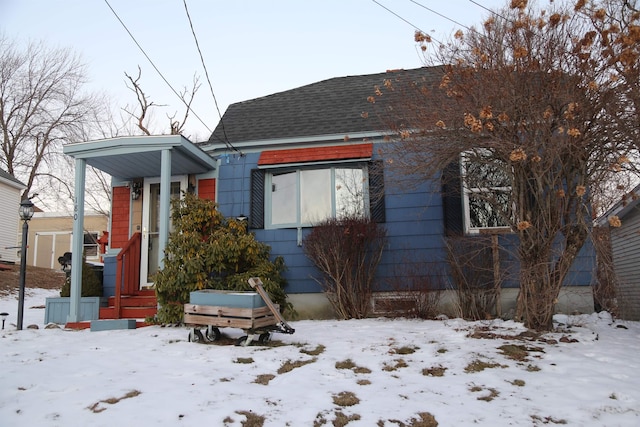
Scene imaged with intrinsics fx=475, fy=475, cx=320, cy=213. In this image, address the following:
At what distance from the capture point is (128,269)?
8258 millimetres

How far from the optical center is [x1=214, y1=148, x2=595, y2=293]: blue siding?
7360 millimetres

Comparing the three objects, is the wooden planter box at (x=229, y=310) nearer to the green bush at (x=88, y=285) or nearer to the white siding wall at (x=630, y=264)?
the green bush at (x=88, y=285)

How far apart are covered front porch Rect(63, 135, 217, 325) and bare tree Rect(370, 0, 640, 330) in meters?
3.78

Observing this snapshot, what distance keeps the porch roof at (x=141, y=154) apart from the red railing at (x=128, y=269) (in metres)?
1.29

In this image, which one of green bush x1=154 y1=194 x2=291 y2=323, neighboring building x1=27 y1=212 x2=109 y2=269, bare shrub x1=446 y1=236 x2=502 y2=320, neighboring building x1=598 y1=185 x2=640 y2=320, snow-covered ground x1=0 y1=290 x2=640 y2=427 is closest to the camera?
snow-covered ground x1=0 y1=290 x2=640 y2=427

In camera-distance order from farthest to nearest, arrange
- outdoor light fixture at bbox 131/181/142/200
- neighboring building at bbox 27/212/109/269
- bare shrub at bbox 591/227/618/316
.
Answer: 1. neighboring building at bbox 27/212/109/269
2. outdoor light fixture at bbox 131/181/142/200
3. bare shrub at bbox 591/227/618/316

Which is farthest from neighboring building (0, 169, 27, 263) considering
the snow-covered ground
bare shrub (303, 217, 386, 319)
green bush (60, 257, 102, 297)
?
bare shrub (303, 217, 386, 319)

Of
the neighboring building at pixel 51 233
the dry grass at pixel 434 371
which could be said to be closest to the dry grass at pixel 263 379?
the dry grass at pixel 434 371

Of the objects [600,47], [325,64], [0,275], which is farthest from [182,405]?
[0,275]

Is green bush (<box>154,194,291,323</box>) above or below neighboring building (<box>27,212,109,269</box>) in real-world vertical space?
below

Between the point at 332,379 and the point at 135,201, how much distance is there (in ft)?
20.9

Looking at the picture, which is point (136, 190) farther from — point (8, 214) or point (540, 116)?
point (8, 214)

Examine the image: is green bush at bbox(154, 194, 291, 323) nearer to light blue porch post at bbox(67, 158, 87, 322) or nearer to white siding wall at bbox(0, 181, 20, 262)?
light blue porch post at bbox(67, 158, 87, 322)

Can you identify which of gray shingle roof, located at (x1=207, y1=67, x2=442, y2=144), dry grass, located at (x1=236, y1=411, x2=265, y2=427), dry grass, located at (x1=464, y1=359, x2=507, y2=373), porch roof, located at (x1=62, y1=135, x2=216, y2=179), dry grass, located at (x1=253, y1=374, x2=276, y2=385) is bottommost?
dry grass, located at (x1=236, y1=411, x2=265, y2=427)
